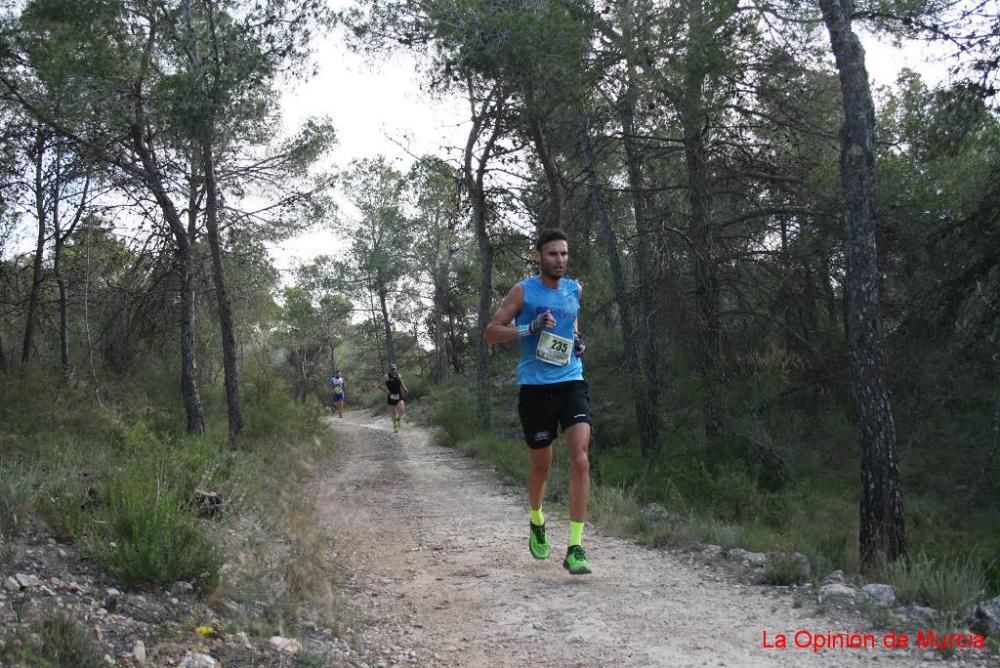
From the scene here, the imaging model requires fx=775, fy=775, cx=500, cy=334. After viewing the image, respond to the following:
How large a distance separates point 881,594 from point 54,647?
418 cm

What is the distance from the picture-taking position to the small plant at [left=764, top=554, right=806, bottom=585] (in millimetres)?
4863

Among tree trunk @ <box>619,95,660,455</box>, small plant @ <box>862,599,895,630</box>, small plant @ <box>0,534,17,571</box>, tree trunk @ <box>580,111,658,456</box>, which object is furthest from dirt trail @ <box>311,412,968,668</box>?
tree trunk @ <box>580,111,658,456</box>

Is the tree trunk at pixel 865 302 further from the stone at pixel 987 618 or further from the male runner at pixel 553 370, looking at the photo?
the male runner at pixel 553 370

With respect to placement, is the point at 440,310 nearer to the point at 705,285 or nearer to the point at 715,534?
the point at 705,285

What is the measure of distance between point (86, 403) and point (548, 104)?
876 cm

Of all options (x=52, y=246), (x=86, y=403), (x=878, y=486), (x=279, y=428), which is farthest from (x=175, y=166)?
(x=878, y=486)

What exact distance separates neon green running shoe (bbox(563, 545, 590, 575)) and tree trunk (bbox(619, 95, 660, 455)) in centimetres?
667

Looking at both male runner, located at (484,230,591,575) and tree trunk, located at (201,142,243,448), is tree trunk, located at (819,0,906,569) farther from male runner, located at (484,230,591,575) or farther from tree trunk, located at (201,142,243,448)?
tree trunk, located at (201,142,243,448)

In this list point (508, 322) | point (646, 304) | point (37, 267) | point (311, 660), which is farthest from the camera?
point (37, 267)

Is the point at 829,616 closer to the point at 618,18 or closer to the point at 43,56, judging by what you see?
the point at 618,18

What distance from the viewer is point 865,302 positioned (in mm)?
6516

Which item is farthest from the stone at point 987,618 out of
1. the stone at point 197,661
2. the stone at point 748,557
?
the stone at point 197,661

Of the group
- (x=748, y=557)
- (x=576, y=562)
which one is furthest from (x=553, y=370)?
(x=748, y=557)

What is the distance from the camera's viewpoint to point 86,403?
41.3 ft
